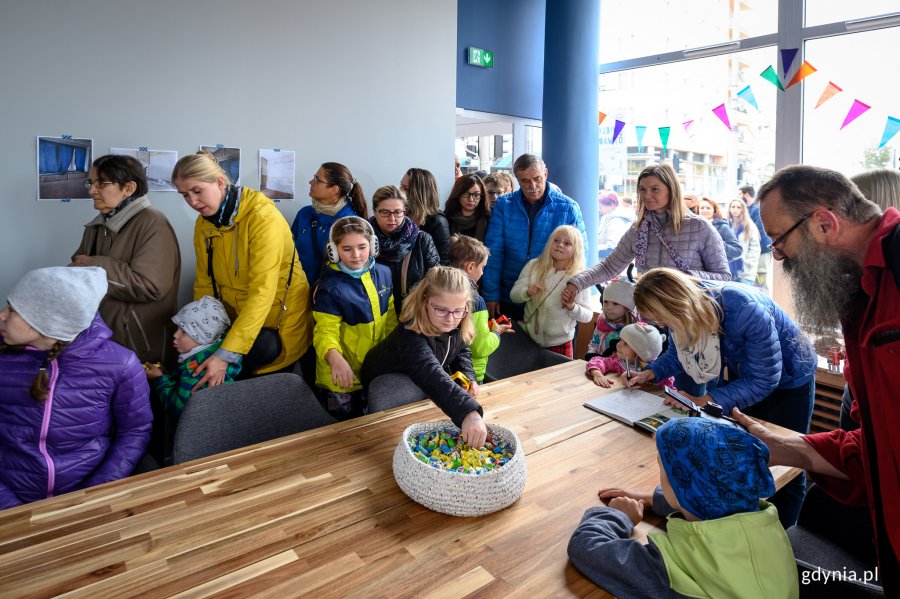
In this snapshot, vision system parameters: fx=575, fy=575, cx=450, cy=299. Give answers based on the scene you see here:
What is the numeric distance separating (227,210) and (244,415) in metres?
0.94

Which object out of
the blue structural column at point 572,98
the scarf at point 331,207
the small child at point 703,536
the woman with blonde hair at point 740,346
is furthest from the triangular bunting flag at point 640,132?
the small child at point 703,536

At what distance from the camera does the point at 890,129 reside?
13.2 feet

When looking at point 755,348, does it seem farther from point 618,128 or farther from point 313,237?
point 618,128

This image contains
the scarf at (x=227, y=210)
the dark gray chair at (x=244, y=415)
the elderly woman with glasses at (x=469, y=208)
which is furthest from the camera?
the elderly woman with glasses at (x=469, y=208)

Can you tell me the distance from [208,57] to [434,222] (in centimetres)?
165

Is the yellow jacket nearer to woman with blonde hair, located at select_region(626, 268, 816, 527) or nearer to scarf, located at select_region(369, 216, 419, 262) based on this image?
scarf, located at select_region(369, 216, 419, 262)

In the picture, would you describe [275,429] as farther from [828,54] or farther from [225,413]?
[828,54]

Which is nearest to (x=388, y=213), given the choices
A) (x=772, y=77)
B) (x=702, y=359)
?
(x=702, y=359)

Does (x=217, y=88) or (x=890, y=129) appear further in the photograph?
(x=890, y=129)

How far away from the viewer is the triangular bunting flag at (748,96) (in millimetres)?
4727

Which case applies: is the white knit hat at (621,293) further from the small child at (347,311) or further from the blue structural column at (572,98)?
the blue structural column at (572,98)

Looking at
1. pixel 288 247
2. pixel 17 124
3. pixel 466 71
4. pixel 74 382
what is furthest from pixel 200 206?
pixel 466 71

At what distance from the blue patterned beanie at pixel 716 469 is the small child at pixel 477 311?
1.32 m

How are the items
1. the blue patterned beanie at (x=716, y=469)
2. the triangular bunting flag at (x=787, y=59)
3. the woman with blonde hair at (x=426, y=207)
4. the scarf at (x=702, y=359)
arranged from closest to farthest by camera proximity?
the blue patterned beanie at (x=716, y=469) < the scarf at (x=702, y=359) < the woman with blonde hair at (x=426, y=207) < the triangular bunting flag at (x=787, y=59)
